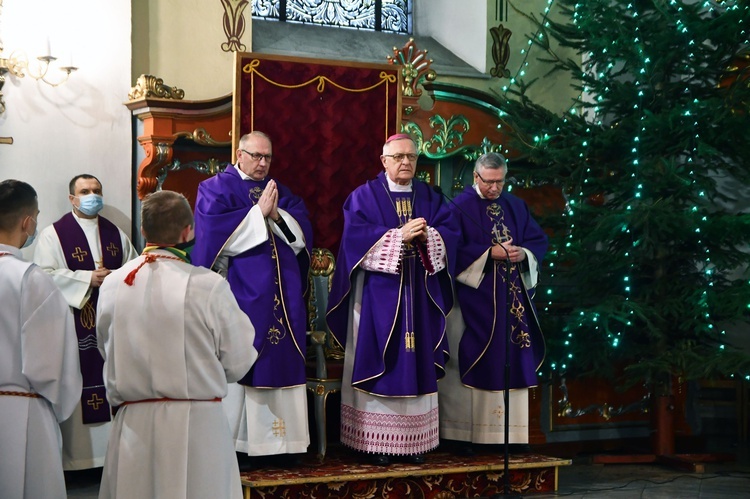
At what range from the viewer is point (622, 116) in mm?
7691

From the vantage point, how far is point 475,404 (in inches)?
263

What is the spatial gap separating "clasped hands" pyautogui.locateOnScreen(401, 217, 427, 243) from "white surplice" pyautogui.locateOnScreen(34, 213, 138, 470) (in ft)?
6.20

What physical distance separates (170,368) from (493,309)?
319cm

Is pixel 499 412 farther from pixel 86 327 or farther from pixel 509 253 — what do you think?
pixel 86 327

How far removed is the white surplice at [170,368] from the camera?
12.7ft

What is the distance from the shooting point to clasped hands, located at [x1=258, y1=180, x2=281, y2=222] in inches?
239

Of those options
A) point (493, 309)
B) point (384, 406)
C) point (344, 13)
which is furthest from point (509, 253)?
point (344, 13)

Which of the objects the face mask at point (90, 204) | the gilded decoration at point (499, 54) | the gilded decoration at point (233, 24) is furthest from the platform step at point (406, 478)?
the gilded decoration at point (499, 54)

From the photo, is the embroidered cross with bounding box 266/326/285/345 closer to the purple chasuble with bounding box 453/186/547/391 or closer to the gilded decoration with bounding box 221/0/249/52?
the purple chasuble with bounding box 453/186/547/391

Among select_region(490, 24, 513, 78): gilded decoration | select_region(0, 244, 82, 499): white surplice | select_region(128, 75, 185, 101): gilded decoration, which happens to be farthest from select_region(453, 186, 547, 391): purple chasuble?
select_region(0, 244, 82, 499): white surplice

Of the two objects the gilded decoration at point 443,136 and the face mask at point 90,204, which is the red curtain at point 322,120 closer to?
the gilded decoration at point 443,136

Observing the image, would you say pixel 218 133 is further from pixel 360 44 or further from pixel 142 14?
pixel 360 44

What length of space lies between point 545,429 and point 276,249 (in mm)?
2623

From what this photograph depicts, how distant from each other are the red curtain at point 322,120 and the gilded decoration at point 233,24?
1265 mm
